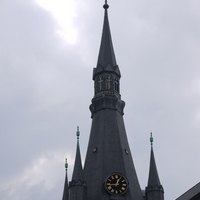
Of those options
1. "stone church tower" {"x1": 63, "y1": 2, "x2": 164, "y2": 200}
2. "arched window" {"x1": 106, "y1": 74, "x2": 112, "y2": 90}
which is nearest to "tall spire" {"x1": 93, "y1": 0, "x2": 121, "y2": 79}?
"stone church tower" {"x1": 63, "y1": 2, "x2": 164, "y2": 200}

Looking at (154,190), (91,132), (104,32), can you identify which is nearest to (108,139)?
(91,132)

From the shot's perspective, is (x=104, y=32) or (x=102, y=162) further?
(x=104, y=32)

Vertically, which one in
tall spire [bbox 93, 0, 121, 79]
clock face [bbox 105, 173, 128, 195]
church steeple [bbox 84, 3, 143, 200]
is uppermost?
tall spire [bbox 93, 0, 121, 79]

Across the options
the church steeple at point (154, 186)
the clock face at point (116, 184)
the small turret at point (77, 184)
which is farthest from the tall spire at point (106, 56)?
the clock face at point (116, 184)

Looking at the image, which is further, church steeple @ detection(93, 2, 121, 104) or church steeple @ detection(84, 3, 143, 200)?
church steeple @ detection(93, 2, 121, 104)

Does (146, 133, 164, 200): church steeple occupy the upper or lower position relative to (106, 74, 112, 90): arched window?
lower

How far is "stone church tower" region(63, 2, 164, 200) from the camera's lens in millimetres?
96000

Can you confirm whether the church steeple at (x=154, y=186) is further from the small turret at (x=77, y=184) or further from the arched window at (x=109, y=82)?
the arched window at (x=109, y=82)

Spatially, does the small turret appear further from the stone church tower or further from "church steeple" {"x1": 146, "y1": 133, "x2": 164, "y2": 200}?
"church steeple" {"x1": 146, "y1": 133, "x2": 164, "y2": 200}

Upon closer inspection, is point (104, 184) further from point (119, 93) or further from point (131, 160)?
point (119, 93)

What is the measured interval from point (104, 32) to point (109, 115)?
16.4m

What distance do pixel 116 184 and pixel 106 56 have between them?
2496 cm

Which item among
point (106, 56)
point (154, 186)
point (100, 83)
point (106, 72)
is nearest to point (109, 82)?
point (100, 83)

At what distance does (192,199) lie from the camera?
72.6 m
